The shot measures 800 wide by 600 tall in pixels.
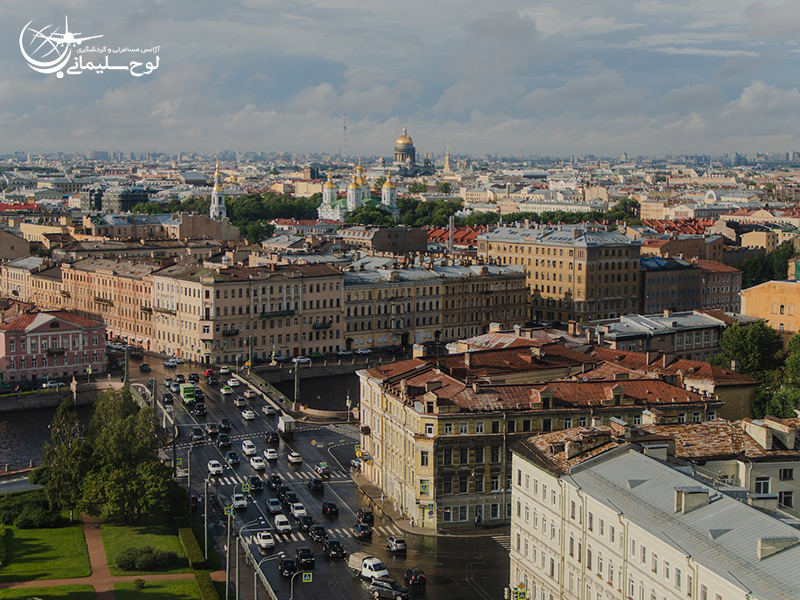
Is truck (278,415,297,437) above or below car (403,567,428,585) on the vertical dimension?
below

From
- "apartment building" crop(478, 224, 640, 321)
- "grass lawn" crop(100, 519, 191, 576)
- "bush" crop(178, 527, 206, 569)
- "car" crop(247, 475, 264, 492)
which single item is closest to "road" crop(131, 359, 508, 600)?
"car" crop(247, 475, 264, 492)

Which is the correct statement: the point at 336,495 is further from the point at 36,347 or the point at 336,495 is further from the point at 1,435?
the point at 36,347

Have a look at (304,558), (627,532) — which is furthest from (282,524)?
(627,532)

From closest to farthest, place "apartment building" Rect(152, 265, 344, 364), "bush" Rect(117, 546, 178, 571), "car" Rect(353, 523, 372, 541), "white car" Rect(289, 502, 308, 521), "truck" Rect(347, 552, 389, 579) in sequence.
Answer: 1. "truck" Rect(347, 552, 389, 579)
2. "bush" Rect(117, 546, 178, 571)
3. "car" Rect(353, 523, 372, 541)
4. "white car" Rect(289, 502, 308, 521)
5. "apartment building" Rect(152, 265, 344, 364)

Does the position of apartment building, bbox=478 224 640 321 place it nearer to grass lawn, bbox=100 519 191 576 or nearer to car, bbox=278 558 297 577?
grass lawn, bbox=100 519 191 576

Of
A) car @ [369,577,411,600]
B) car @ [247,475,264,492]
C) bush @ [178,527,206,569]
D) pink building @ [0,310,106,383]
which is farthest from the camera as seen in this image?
pink building @ [0,310,106,383]

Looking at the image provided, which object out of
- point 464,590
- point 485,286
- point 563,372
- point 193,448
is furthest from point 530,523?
point 485,286

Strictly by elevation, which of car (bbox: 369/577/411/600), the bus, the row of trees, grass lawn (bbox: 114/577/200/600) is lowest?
the bus

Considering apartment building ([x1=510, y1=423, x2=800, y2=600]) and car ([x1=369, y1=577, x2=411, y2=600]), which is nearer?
apartment building ([x1=510, y1=423, x2=800, y2=600])
